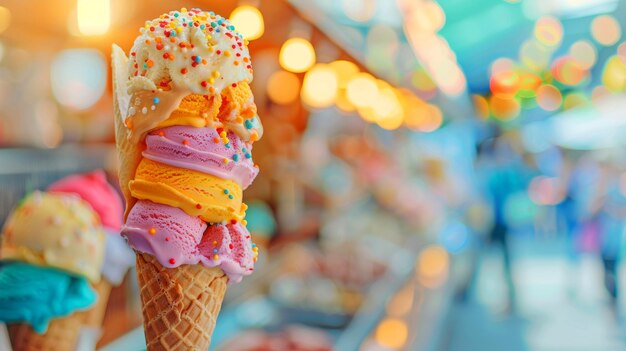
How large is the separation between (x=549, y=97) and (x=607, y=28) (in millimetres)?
7718

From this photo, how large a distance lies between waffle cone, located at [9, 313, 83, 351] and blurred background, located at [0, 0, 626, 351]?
200 mm

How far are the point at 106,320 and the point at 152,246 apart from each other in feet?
3.66

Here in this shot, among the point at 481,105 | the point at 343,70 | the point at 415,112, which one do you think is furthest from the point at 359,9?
the point at 481,105

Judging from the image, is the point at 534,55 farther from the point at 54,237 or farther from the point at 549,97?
the point at 54,237

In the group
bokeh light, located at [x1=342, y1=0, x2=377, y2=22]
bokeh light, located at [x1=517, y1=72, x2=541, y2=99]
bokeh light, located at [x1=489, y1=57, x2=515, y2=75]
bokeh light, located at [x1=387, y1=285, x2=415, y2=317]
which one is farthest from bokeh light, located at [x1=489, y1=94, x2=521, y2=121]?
bokeh light, located at [x1=342, y1=0, x2=377, y2=22]

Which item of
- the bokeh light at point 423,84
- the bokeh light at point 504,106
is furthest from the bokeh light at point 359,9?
the bokeh light at point 504,106

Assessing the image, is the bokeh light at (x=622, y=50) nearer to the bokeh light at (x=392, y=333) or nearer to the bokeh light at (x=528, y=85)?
the bokeh light at (x=528, y=85)

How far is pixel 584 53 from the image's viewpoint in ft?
44.0

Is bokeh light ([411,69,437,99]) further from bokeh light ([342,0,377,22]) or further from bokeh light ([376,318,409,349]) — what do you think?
bokeh light ([376,318,409,349])

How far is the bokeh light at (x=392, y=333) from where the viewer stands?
378 centimetres

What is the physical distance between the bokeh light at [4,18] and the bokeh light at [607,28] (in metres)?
8.50

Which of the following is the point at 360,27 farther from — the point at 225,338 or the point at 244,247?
the point at 244,247

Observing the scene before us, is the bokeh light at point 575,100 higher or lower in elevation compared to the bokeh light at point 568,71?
lower

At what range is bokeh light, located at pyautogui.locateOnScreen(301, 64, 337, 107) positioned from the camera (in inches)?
180
